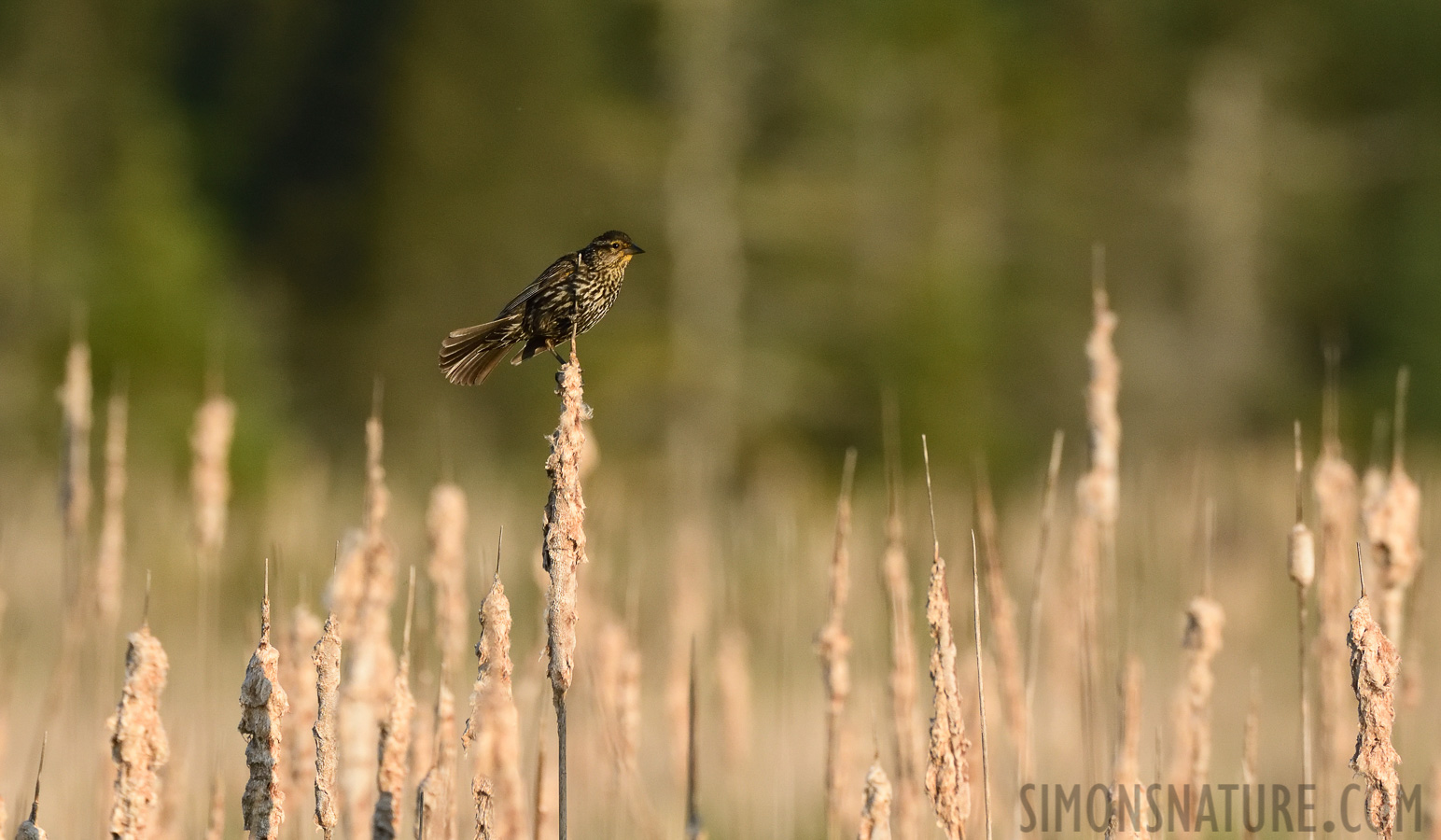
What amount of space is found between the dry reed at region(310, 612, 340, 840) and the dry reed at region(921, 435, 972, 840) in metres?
0.88

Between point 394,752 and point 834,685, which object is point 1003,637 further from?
point 394,752

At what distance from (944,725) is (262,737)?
99 cm

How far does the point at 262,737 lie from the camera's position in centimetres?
215

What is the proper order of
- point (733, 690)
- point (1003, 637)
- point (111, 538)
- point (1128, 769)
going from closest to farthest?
point (1128, 769) → point (1003, 637) → point (111, 538) → point (733, 690)

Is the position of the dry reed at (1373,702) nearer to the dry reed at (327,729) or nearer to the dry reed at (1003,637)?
the dry reed at (1003,637)

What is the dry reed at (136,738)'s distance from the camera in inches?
83.4

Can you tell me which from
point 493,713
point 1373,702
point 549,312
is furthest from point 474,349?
point 1373,702

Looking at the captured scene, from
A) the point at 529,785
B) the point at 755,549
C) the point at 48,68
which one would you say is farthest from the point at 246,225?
the point at 529,785

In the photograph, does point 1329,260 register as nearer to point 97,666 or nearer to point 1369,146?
point 1369,146

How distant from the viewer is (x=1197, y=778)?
3010 mm

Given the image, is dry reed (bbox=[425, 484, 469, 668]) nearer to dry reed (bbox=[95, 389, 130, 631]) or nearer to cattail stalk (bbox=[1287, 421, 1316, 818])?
dry reed (bbox=[95, 389, 130, 631])

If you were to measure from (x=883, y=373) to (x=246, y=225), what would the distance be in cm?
1438

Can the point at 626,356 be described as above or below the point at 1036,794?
above

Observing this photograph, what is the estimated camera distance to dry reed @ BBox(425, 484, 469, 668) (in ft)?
9.70
